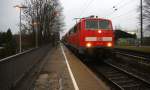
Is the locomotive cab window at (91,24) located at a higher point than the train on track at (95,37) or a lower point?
higher

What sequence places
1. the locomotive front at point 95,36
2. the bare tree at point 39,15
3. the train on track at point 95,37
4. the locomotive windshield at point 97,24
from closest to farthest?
1. the train on track at point 95,37
2. the locomotive front at point 95,36
3. the locomotive windshield at point 97,24
4. the bare tree at point 39,15

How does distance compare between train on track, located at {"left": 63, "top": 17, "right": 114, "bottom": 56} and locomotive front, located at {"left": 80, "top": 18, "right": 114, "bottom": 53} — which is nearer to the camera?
train on track, located at {"left": 63, "top": 17, "right": 114, "bottom": 56}

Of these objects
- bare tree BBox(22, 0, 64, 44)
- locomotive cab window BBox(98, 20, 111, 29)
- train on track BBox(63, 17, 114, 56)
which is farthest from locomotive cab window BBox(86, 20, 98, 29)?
bare tree BBox(22, 0, 64, 44)

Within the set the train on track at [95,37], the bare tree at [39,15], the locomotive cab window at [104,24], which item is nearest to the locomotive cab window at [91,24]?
the train on track at [95,37]

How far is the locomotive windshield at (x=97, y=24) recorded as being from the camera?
19.5 meters

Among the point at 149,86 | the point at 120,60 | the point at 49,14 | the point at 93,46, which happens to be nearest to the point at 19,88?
the point at 149,86

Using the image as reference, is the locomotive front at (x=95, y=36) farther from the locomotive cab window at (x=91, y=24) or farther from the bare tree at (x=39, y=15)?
the bare tree at (x=39, y=15)

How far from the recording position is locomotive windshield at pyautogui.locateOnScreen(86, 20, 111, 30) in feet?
64.1

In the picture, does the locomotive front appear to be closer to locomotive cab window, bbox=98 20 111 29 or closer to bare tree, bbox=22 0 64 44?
locomotive cab window, bbox=98 20 111 29

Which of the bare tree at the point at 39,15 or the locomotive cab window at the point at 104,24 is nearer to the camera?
the locomotive cab window at the point at 104,24

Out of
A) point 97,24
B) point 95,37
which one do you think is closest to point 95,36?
point 95,37

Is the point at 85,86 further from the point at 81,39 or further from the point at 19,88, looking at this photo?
the point at 81,39

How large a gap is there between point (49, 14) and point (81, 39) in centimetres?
3290

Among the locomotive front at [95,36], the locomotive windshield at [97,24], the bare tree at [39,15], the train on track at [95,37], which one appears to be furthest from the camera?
the bare tree at [39,15]
